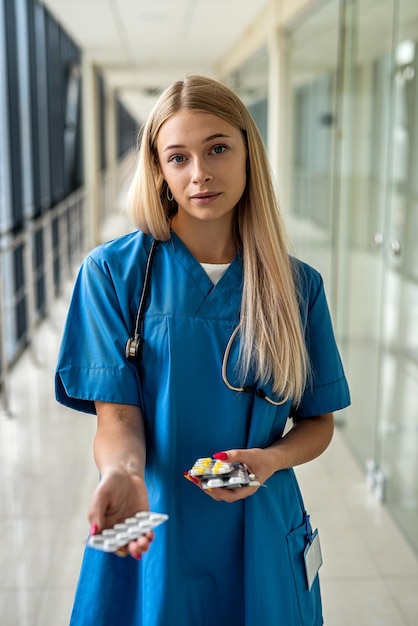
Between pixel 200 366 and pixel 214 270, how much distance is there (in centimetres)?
13

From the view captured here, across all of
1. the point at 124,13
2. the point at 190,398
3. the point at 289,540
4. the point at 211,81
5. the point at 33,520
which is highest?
the point at 124,13

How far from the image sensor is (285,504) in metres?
0.93

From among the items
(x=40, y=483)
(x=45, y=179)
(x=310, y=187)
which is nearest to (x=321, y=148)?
(x=310, y=187)

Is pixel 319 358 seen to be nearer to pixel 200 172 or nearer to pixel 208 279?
pixel 208 279

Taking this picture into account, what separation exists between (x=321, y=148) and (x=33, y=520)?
6.39ft

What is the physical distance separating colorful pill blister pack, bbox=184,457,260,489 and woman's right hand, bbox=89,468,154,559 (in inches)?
2.2

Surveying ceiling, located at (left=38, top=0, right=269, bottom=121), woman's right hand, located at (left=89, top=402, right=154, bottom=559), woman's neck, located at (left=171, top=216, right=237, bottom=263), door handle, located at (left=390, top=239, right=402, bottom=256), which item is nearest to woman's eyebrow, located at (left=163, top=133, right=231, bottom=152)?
woman's neck, located at (left=171, top=216, right=237, bottom=263)

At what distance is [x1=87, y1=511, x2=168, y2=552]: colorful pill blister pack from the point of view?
672 millimetres

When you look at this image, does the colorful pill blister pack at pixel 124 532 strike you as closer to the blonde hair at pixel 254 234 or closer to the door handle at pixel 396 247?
the blonde hair at pixel 254 234

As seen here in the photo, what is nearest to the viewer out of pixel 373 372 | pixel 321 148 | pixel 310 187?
pixel 373 372

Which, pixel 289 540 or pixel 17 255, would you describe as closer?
pixel 289 540

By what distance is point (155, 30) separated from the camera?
5.12 metres

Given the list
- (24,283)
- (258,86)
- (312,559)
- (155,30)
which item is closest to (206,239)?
(312,559)

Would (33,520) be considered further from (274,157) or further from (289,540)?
(274,157)
